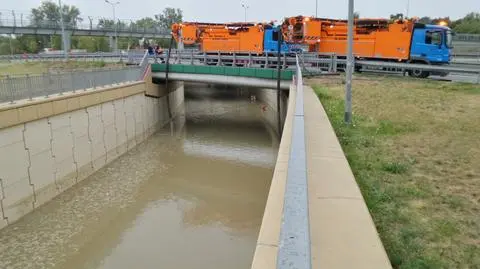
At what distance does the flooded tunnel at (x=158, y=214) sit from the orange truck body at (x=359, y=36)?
31.5 feet

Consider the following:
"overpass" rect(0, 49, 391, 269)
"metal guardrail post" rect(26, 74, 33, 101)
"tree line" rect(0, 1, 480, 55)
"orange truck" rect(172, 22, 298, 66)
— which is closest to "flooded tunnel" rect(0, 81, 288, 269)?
"overpass" rect(0, 49, 391, 269)

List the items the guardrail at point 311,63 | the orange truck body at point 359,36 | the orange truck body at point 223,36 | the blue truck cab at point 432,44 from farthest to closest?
the orange truck body at point 223,36 → the orange truck body at point 359,36 → the blue truck cab at point 432,44 → the guardrail at point 311,63

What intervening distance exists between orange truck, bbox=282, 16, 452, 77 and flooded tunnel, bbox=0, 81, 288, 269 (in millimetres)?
9673

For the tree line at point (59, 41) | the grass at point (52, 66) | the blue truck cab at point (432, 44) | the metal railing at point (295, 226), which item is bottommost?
the metal railing at point (295, 226)

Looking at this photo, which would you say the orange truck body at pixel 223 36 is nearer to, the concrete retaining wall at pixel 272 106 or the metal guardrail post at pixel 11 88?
the concrete retaining wall at pixel 272 106

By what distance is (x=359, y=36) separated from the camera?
95.7 ft

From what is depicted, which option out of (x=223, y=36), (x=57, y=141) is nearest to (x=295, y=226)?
(x=57, y=141)

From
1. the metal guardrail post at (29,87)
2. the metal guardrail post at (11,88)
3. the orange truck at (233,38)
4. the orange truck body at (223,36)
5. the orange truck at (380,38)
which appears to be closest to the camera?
the metal guardrail post at (11,88)

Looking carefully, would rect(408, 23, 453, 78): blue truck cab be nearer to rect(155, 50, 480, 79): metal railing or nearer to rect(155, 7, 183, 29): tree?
rect(155, 50, 480, 79): metal railing

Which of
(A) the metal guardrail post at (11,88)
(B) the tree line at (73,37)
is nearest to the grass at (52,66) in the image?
(B) the tree line at (73,37)

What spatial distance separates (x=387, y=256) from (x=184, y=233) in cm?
911

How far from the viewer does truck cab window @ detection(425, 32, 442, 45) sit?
84.1 feet

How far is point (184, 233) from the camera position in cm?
1266

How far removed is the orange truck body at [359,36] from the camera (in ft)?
89.1
